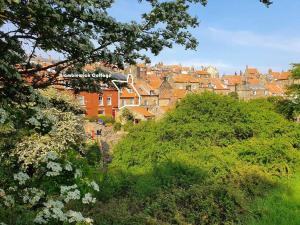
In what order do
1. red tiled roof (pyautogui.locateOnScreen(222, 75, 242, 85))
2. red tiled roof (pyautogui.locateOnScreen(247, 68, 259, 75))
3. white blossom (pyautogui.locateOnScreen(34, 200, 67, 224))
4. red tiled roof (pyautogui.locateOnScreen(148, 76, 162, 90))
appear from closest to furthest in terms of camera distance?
white blossom (pyautogui.locateOnScreen(34, 200, 67, 224)), red tiled roof (pyautogui.locateOnScreen(148, 76, 162, 90)), red tiled roof (pyautogui.locateOnScreen(222, 75, 242, 85)), red tiled roof (pyautogui.locateOnScreen(247, 68, 259, 75))

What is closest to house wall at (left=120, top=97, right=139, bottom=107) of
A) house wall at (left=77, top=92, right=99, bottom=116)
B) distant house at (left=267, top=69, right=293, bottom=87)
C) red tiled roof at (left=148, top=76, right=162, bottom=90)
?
house wall at (left=77, top=92, right=99, bottom=116)

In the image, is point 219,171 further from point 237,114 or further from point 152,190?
point 237,114

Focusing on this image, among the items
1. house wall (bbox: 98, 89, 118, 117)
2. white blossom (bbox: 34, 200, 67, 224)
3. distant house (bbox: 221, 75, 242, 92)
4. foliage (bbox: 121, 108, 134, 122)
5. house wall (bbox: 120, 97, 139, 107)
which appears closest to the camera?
white blossom (bbox: 34, 200, 67, 224)

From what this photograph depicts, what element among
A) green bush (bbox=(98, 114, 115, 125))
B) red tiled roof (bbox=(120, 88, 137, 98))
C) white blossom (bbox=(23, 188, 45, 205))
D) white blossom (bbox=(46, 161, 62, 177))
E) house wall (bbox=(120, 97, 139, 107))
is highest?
white blossom (bbox=(46, 161, 62, 177))

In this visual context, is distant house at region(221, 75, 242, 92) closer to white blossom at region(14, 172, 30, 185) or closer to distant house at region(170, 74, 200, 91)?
distant house at region(170, 74, 200, 91)

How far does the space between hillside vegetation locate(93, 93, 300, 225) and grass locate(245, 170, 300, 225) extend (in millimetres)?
28

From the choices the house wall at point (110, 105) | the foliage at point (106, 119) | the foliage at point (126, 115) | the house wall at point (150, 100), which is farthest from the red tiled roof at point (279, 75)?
the foliage at point (106, 119)

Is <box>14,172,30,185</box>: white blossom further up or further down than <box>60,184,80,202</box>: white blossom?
further up

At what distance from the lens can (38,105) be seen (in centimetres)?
513

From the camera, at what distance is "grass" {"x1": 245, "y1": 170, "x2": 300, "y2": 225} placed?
1110cm

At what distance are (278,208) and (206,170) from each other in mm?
4330

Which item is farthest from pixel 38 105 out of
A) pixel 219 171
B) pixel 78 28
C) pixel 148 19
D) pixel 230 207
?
pixel 219 171

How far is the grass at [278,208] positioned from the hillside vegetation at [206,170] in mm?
28

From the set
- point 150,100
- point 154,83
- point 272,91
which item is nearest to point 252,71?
point 272,91
